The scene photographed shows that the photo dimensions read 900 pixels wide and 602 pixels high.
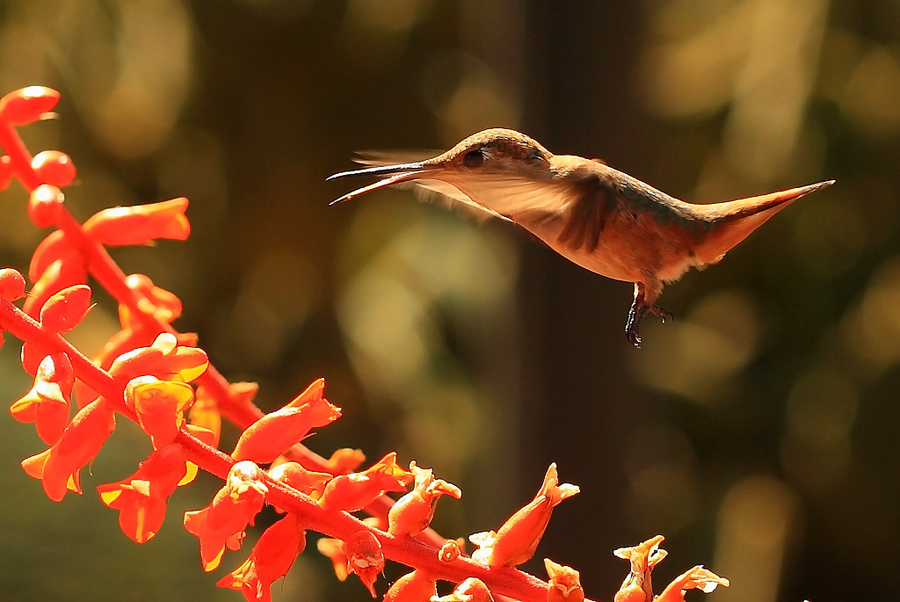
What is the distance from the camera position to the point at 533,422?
3.51 ft

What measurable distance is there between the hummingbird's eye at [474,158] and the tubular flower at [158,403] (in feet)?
0.76

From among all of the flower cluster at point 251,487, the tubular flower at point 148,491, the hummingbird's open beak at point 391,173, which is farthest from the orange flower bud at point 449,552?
the hummingbird's open beak at point 391,173

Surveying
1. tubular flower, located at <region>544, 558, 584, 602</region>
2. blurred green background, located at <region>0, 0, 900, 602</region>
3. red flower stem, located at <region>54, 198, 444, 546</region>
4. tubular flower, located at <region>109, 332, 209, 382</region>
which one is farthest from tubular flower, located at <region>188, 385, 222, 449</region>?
blurred green background, located at <region>0, 0, 900, 602</region>

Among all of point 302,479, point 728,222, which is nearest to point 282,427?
point 302,479

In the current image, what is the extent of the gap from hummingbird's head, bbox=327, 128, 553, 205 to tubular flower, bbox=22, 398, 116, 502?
0.19 m

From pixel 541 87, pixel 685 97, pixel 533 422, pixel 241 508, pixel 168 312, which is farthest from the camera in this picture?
pixel 685 97

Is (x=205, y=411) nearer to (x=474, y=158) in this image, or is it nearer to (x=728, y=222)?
(x=474, y=158)

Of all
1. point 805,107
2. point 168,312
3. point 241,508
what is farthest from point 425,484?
point 805,107

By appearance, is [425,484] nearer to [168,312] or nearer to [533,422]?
[168,312]

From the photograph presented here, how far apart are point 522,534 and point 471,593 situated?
3 centimetres

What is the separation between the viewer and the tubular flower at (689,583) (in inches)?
13.7

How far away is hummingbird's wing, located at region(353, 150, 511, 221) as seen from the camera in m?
0.56

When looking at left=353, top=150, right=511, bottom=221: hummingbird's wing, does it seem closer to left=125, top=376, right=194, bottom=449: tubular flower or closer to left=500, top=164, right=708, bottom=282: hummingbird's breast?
left=500, top=164, right=708, bottom=282: hummingbird's breast

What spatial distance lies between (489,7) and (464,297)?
0.55 m
